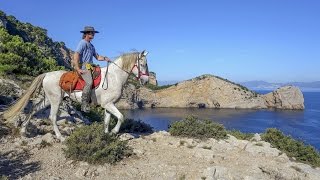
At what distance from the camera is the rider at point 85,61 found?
417 inches

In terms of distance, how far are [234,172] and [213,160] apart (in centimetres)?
104

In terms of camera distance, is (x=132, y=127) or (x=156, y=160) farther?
(x=132, y=127)

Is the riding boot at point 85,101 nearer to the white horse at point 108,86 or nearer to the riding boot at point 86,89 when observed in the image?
the riding boot at point 86,89

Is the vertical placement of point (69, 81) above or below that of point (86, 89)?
above

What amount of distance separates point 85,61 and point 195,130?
4.91 metres

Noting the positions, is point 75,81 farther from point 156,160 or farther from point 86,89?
point 156,160

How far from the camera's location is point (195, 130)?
44.2 ft

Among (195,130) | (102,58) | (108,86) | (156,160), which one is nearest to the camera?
(156,160)

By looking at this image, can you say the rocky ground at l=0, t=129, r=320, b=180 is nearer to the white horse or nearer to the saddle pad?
the white horse

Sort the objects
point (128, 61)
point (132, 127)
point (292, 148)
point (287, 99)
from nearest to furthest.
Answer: point (128, 61) → point (292, 148) → point (132, 127) → point (287, 99)

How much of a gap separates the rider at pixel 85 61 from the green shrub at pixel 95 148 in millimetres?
817

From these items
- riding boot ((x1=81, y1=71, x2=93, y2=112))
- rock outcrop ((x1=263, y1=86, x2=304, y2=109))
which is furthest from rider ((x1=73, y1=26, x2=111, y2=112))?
rock outcrop ((x1=263, y1=86, x2=304, y2=109))

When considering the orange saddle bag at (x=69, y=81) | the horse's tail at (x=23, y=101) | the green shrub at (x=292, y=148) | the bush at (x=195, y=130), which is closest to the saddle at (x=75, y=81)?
the orange saddle bag at (x=69, y=81)

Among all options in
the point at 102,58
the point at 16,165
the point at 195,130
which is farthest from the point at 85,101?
the point at 195,130
